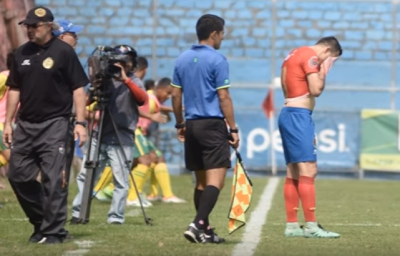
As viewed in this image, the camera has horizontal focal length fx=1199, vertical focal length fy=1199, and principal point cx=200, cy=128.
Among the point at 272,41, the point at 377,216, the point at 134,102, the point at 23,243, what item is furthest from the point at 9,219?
the point at 272,41

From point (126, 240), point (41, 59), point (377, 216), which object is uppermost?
point (41, 59)

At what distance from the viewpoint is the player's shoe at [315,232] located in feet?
35.0

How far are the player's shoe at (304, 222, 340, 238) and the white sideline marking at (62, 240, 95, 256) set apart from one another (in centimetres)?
203

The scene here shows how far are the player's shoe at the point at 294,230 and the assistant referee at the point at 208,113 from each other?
112cm

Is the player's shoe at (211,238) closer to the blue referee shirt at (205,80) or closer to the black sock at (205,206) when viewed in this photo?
the black sock at (205,206)

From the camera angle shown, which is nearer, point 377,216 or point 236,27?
point 377,216

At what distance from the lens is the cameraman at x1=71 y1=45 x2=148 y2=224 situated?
12198mm

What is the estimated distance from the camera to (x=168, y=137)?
2680 cm

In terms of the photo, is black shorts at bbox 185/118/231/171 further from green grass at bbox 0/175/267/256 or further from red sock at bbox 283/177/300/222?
red sock at bbox 283/177/300/222

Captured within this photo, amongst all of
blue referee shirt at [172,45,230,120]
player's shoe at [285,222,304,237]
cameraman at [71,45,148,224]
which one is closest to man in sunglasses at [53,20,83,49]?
cameraman at [71,45,148,224]

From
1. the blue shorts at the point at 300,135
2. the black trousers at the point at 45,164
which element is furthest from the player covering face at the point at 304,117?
the black trousers at the point at 45,164

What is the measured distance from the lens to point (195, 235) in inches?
381

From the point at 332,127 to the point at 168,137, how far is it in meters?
3.73

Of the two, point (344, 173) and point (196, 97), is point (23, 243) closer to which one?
point (196, 97)
